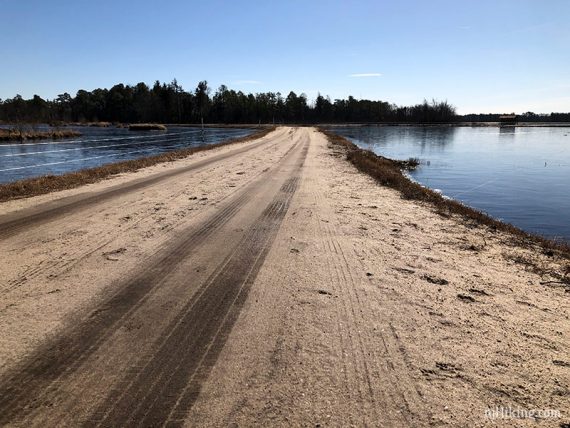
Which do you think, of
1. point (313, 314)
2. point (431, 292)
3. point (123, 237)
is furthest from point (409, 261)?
point (123, 237)

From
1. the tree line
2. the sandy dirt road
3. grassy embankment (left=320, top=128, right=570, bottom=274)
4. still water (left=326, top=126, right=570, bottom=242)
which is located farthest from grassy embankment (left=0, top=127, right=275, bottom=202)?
the tree line

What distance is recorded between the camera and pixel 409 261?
6852mm

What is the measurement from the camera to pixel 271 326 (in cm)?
448

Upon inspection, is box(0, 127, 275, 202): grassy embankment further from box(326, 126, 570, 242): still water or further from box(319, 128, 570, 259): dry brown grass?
box(326, 126, 570, 242): still water

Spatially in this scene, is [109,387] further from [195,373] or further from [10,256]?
[10,256]

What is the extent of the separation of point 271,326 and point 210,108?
173186 mm

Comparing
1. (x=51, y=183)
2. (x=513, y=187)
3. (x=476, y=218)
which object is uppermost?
(x=51, y=183)

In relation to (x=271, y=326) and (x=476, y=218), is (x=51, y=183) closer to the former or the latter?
(x=271, y=326)

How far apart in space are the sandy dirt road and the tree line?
145 meters

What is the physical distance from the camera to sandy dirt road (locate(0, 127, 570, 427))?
3.23 meters

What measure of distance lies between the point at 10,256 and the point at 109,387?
4622 millimetres

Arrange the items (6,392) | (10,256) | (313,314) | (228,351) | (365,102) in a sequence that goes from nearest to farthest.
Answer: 1. (6,392)
2. (228,351)
3. (313,314)
4. (10,256)
5. (365,102)

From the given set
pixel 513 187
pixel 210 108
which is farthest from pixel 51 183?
pixel 210 108

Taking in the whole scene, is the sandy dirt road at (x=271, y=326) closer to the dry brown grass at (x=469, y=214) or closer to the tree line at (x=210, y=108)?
the dry brown grass at (x=469, y=214)
